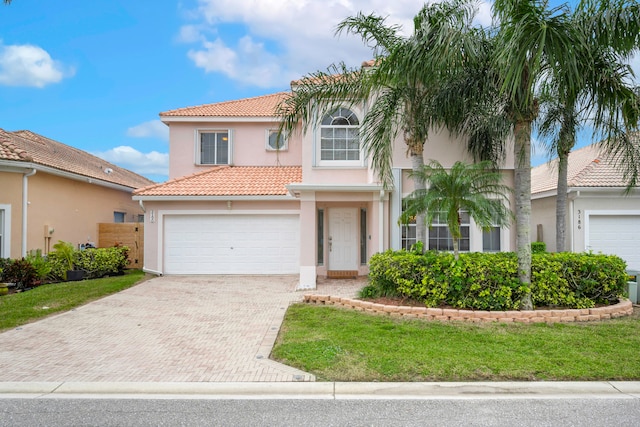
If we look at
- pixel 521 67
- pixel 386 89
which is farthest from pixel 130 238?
pixel 521 67

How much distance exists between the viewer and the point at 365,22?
9727mm

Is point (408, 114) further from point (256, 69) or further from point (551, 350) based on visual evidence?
point (256, 69)

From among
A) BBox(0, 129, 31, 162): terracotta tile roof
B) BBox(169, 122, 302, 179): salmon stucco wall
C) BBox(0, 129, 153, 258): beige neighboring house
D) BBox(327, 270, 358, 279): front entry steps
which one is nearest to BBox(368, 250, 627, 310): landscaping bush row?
BBox(327, 270, 358, 279): front entry steps

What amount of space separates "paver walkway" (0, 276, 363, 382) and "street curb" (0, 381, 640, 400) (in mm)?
190

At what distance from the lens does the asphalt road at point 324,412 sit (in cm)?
427

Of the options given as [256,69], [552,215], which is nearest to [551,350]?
[552,215]

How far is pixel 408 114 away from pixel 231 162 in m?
9.65

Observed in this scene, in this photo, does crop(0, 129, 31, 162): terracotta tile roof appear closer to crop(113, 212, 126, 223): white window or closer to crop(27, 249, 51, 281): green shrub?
crop(27, 249, 51, 281): green shrub

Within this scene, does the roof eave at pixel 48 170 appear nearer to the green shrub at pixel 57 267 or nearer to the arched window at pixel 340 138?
the green shrub at pixel 57 267

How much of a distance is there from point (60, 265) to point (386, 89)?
1224 centimetres

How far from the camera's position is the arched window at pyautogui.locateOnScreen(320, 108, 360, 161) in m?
12.6

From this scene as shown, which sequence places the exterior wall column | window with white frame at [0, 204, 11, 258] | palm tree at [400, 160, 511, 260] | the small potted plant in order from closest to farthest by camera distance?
palm tree at [400, 160, 511, 260] < the exterior wall column < window with white frame at [0, 204, 11, 258] < the small potted plant

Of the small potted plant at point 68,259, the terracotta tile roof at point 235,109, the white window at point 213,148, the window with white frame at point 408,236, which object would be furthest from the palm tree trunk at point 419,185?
the small potted plant at point 68,259

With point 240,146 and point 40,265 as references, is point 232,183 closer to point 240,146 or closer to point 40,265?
point 240,146
